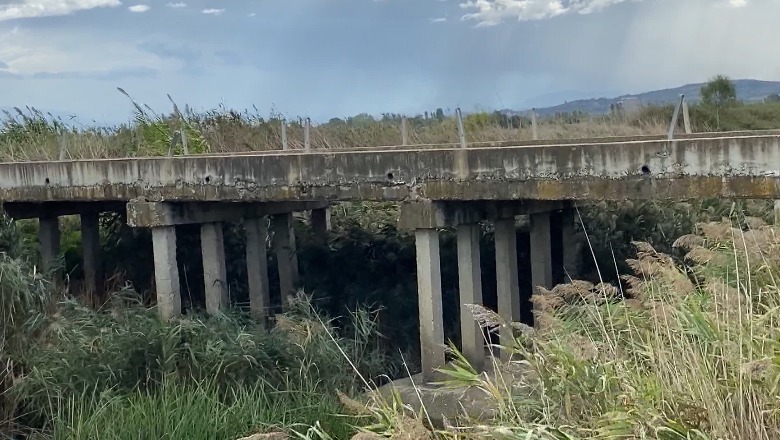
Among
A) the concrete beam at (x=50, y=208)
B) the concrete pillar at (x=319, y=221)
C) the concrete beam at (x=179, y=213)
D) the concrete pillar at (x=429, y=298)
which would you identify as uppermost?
the concrete beam at (x=50, y=208)

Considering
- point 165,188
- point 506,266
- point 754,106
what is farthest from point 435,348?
point 754,106

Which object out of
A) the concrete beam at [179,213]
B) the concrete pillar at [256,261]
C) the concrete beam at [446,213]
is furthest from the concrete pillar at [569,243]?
the concrete beam at [179,213]

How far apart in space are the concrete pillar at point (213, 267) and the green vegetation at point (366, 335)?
0.38 meters

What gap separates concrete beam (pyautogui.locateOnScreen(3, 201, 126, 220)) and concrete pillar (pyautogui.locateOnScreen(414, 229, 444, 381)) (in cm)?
683

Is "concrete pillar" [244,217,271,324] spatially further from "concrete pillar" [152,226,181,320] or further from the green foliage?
the green foliage

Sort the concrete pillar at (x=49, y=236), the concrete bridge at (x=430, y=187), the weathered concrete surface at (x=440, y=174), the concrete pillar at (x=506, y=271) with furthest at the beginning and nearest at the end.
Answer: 1. the concrete pillar at (x=49, y=236)
2. the concrete pillar at (x=506, y=271)
3. the concrete bridge at (x=430, y=187)
4. the weathered concrete surface at (x=440, y=174)

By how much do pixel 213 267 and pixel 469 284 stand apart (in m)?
3.64

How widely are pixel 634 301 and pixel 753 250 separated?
0.74 m

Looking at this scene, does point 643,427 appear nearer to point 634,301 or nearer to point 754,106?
point 634,301

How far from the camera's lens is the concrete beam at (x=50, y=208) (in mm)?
13891

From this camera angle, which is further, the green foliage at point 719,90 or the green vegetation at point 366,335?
the green foliage at point 719,90

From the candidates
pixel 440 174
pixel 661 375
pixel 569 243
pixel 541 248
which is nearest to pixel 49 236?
pixel 440 174

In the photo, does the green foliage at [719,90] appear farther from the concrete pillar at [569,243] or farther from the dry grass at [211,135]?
the concrete pillar at [569,243]

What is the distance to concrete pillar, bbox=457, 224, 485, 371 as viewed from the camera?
10594 mm
